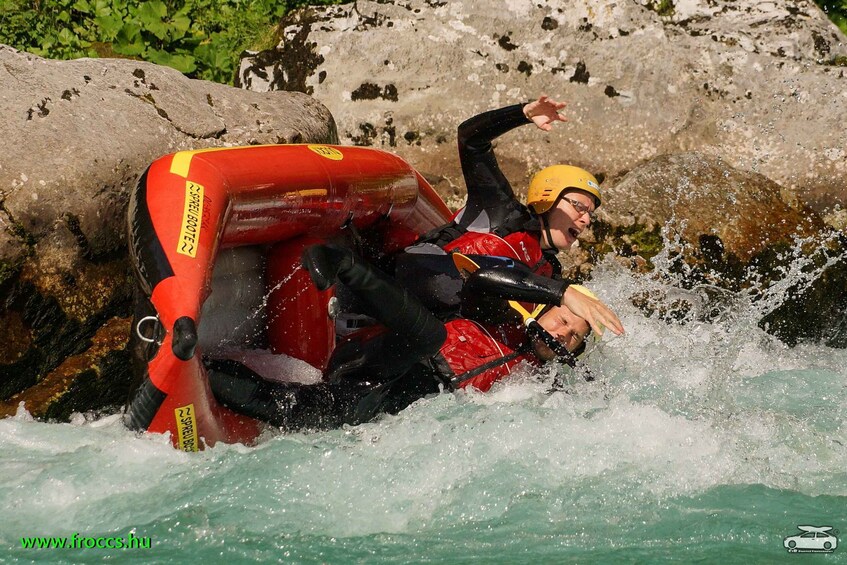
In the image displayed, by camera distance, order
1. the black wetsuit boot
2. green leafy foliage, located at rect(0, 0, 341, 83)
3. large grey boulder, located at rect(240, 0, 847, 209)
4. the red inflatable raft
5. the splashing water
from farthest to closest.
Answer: large grey boulder, located at rect(240, 0, 847, 209) → green leafy foliage, located at rect(0, 0, 341, 83) → the black wetsuit boot → the red inflatable raft → the splashing water

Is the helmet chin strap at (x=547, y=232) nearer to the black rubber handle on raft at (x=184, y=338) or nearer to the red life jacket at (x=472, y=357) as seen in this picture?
the red life jacket at (x=472, y=357)

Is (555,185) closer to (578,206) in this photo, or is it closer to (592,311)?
(578,206)

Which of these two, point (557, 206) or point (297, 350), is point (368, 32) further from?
point (297, 350)

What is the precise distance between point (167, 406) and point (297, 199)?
1.09 m

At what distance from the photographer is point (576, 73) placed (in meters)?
7.19

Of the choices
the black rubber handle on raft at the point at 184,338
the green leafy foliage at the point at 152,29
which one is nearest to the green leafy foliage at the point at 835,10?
the green leafy foliage at the point at 152,29

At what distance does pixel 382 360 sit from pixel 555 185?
122 centimetres

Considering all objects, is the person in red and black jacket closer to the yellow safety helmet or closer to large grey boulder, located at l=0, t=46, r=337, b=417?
the yellow safety helmet

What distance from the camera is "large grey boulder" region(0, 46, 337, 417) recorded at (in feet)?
14.4

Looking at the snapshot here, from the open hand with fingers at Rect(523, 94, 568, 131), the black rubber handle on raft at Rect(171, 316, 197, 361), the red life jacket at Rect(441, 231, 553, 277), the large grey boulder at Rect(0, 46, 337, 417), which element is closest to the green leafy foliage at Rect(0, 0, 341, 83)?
the large grey boulder at Rect(0, 46, 337, 417)

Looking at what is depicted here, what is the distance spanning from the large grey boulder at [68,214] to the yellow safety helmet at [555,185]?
1705 mm

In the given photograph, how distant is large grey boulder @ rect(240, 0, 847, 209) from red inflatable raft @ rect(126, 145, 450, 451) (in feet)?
6.96

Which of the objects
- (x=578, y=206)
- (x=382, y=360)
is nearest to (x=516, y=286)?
(x=382, y=360)

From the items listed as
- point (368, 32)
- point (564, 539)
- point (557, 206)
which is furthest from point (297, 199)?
point (368, 32)
